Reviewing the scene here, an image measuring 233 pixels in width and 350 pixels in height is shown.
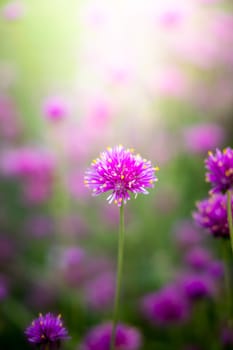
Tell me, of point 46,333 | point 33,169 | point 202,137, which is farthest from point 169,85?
point 46,333

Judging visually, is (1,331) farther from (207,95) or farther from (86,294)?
(207,95)

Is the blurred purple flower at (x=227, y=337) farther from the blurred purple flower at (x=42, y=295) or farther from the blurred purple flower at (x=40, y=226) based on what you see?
the blurred purple flower at (x=40, y=226)

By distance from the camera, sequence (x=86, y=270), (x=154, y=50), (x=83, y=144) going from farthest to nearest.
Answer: (x=154, y=50) < (x=83, y=144) < (x=86, y=270)

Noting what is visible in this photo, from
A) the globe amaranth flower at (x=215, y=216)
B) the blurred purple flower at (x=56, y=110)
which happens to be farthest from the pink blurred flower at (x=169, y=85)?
the globe amaranth flower at (x=215, y=216)

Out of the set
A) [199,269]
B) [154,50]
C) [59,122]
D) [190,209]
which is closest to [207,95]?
[154,50]

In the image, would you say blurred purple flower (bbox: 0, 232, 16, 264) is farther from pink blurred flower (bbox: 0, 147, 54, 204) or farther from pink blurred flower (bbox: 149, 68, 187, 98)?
pink blurred flower (bbox: 149, 68, 187, 98)

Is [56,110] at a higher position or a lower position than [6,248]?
higher

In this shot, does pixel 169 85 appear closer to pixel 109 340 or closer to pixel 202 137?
pixel 202 137
